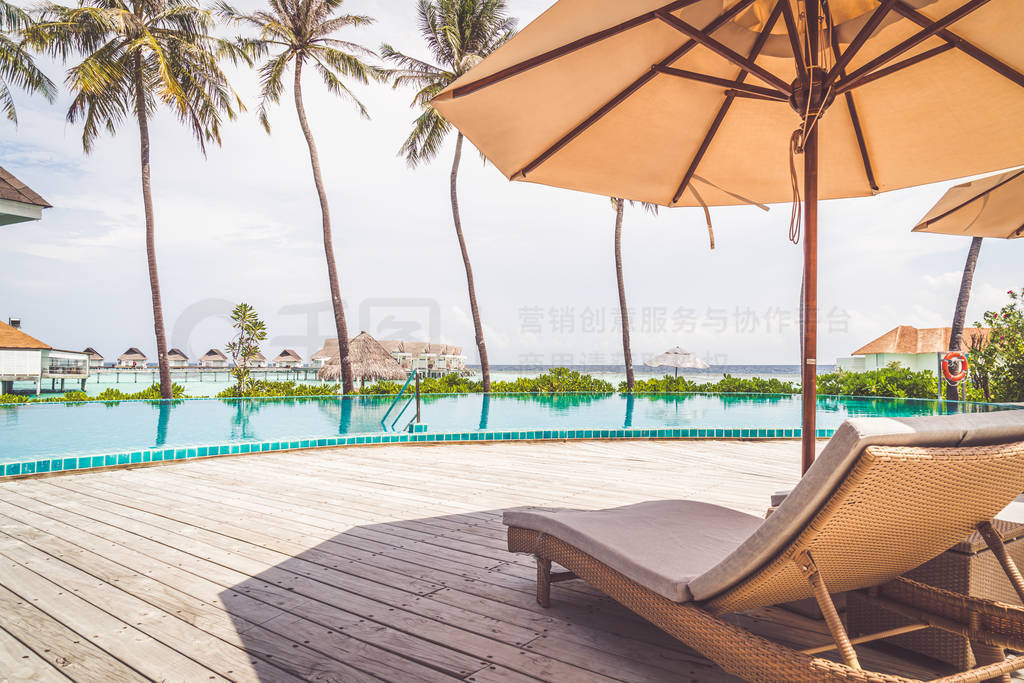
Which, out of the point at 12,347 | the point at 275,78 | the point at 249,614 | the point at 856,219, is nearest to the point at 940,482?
the point at 249,614

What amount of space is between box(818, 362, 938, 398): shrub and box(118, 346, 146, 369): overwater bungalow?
44822mm

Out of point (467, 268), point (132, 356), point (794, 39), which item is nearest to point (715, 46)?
point (794, 39)

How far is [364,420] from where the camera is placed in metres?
9.79

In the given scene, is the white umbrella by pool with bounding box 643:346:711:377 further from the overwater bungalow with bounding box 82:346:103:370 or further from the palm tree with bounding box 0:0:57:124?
the overwater bungalow with bounding box 82:346:103:370

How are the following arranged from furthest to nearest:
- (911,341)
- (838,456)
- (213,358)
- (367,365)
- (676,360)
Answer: (213,358), (367,365), (676,360), (911,341), (838,456)

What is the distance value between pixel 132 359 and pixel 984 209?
162 feet

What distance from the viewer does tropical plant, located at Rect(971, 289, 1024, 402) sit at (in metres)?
8.34

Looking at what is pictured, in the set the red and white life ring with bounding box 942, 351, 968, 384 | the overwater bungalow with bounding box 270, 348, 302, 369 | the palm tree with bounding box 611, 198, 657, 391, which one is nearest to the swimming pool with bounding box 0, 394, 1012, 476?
the red and white life ring with bounding box 942, 351, 968, 384

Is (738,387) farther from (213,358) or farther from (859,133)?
(213,358)

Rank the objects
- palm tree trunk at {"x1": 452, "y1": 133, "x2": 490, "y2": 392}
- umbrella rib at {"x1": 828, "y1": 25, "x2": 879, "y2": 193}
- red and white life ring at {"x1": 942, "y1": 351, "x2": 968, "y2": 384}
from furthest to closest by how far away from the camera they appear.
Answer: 1. palm tree trunk at {"x1": 452, "y1": 133, "x2": 490, "y2": 392}
2. red and white life ring at {"x1": 942, "y1": 351, "x2": 968, "y2": 384}
3. umbrella rib at {"x1": 828, "y1": 25, "x2": 879, "y2": 193}

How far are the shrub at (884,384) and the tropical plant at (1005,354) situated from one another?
358 cm

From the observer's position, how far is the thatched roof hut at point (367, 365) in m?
22.7

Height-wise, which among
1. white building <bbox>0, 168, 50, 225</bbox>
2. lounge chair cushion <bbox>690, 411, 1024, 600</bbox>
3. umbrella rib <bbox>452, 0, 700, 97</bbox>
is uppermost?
umbrella rib <bbox>452, 0, 700, 97</bbox>

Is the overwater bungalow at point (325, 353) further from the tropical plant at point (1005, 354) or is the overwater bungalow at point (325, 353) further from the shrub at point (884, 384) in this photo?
the tropical plant at point (1005, 354)
